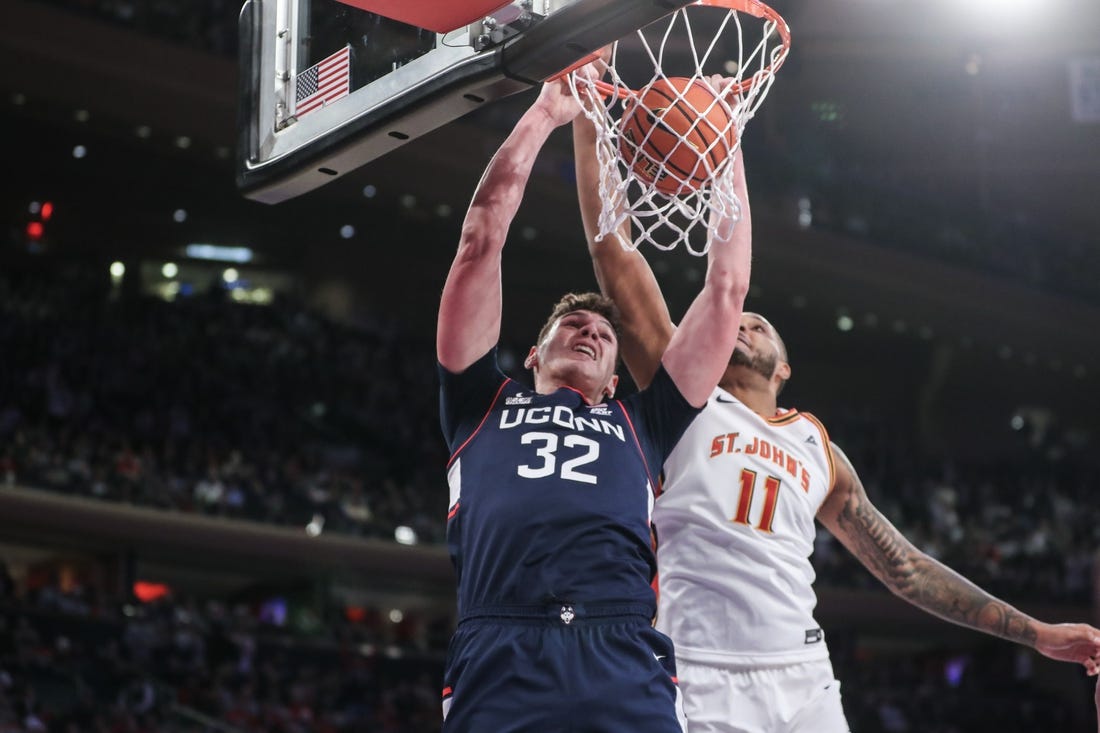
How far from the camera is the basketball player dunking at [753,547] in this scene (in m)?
3.69

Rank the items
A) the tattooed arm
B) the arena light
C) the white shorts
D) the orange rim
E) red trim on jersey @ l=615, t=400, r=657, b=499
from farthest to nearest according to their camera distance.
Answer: the arena light
the tattooed arm
the white shorts
the orange rim
red trim on jersey @ l=615, t=400, r=657, b=499

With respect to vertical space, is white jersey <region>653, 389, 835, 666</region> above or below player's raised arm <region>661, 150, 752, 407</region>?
below

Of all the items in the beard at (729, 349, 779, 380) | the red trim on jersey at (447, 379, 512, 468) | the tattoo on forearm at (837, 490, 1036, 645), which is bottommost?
the tattoo on forearm at (837, 490, 1036, 645)

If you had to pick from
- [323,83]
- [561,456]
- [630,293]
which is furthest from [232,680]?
[561,456]

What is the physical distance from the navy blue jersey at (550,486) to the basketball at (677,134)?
58 cm

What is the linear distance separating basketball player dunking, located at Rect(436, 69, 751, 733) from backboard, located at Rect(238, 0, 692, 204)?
38cm

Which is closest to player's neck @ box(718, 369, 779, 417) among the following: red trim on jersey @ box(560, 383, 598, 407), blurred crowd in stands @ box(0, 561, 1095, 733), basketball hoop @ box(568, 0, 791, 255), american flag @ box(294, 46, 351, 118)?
basketball hoop @ box(568, 0, 791, 255)

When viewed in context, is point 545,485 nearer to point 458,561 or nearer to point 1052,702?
point 458,561

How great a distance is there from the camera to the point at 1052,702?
18.5 meters

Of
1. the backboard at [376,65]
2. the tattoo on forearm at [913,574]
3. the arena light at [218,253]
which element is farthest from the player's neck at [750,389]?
the arena light at [218,253]

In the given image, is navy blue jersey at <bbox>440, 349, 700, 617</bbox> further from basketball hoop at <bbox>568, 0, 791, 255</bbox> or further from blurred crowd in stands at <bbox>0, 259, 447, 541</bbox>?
blurred crowd in stands at <bbox>0, 259, 447, 541</bbox>

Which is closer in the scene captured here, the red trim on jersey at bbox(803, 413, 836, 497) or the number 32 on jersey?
the number 32 on jersey

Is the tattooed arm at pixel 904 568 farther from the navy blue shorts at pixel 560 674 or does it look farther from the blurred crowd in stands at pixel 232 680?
the blurred crowd in stands at pixel 232 680

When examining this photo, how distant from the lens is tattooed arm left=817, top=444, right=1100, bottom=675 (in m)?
4.06
